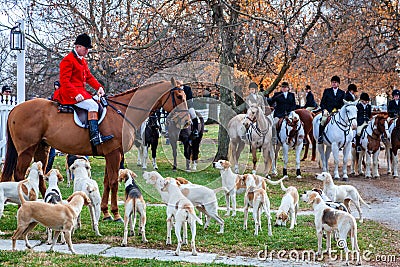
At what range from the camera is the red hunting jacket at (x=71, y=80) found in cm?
908

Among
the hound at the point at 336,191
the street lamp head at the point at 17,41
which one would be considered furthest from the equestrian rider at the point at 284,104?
the hound at the point at 336,191

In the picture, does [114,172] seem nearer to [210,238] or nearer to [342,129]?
[210,238]

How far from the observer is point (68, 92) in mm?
9055

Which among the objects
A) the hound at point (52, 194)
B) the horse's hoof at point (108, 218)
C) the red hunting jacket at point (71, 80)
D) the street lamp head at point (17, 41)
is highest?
the street lamp head at point (17, 41)

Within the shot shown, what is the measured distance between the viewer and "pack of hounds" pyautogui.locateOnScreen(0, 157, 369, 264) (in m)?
6.87

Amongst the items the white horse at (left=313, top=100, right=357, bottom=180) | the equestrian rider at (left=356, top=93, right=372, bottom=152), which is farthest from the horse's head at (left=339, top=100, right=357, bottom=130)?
the equestrian rider at (left=356, top=93, right=372, bottom=152)

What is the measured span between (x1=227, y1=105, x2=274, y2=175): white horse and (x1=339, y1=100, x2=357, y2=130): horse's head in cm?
197

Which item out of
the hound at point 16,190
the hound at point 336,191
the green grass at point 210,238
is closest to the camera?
the green grass at point 210,238

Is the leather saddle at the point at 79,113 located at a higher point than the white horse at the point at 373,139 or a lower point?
lower

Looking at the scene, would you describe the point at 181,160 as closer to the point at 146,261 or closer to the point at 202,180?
the point at 202,180

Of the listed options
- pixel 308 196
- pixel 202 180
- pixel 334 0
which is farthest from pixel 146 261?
pixel 334 0

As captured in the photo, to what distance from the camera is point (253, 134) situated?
15.3 metres

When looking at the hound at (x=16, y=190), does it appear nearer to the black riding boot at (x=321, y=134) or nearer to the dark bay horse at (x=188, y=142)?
the dark bay horse at (x=188, y=142)

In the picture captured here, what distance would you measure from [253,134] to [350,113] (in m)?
2.62
